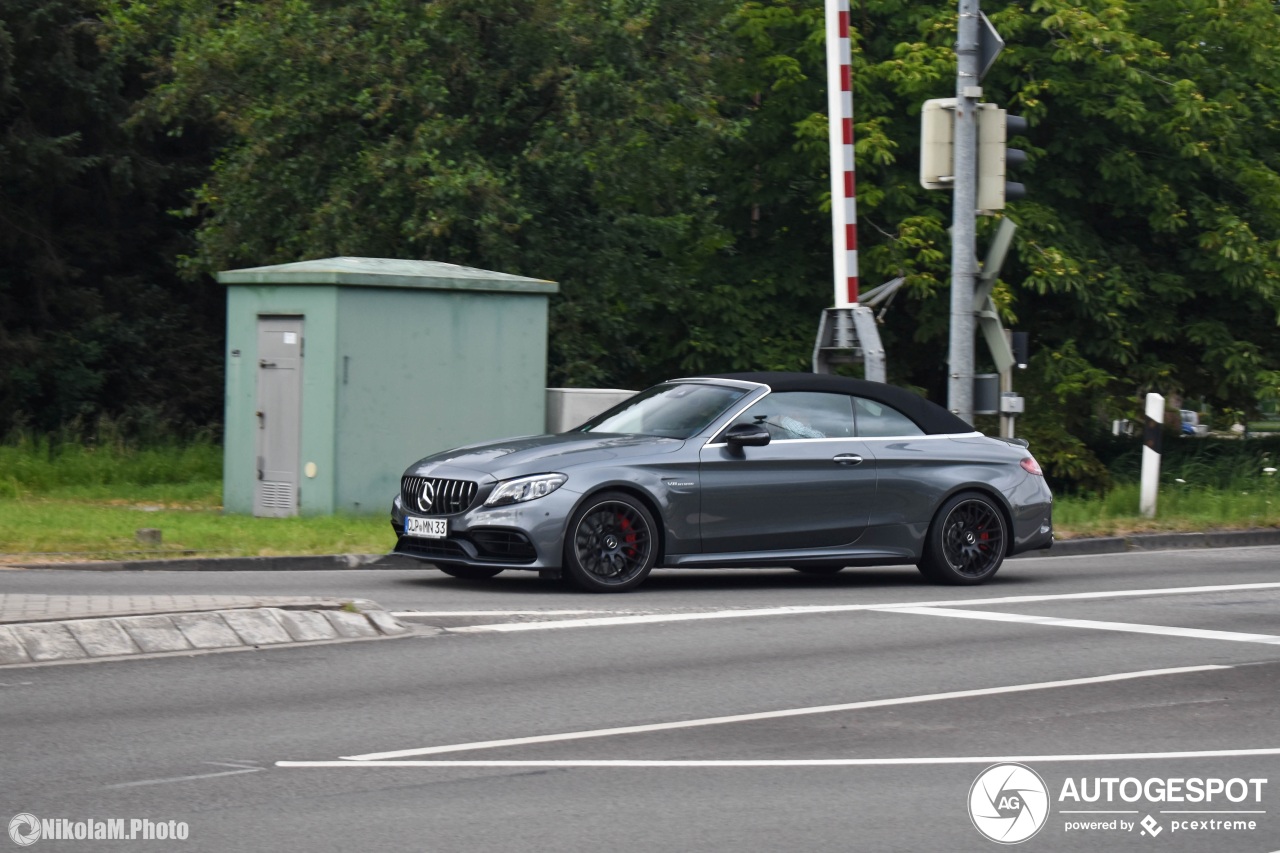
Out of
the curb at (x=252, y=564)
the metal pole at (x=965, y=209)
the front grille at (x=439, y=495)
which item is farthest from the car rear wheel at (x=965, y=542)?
the curb at (x=252, y=564)

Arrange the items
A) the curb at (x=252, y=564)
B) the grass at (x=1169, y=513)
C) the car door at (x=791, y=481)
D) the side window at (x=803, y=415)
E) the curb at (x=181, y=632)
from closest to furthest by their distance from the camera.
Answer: the curb at (x=181, y=632) → the car door at (x=791, y=481) → the side window at (x=803, y=415) → the curb at (x=252, y=564) → the grass at (x=1169, y=513)

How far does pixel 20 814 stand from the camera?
5.96 meters

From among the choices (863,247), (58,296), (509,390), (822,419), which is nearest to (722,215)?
(863,247)

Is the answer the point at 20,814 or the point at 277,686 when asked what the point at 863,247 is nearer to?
the point at 277,686

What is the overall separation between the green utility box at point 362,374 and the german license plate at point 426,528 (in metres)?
4.71

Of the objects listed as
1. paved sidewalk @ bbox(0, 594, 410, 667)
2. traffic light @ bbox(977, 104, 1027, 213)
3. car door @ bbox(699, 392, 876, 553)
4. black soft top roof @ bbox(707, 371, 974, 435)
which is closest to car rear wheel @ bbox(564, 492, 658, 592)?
car door @ bbox(699, 392, 876, 553)

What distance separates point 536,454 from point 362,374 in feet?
17.8

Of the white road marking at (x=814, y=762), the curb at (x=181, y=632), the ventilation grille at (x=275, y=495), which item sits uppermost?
the ventilation grille at (x=275, y=495)

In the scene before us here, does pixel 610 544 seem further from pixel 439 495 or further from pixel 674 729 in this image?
pixel 674 729

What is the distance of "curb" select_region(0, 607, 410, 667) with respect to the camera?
914 cm

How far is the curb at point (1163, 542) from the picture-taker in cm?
1719

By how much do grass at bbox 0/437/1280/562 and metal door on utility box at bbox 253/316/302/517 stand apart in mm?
416

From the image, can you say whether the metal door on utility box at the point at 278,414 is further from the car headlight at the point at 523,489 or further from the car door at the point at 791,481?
the car door at the point at 791,481

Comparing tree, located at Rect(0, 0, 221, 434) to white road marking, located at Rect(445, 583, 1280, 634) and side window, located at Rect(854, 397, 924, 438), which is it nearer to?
side window, located at Rect(854, 397, 924, 438)
